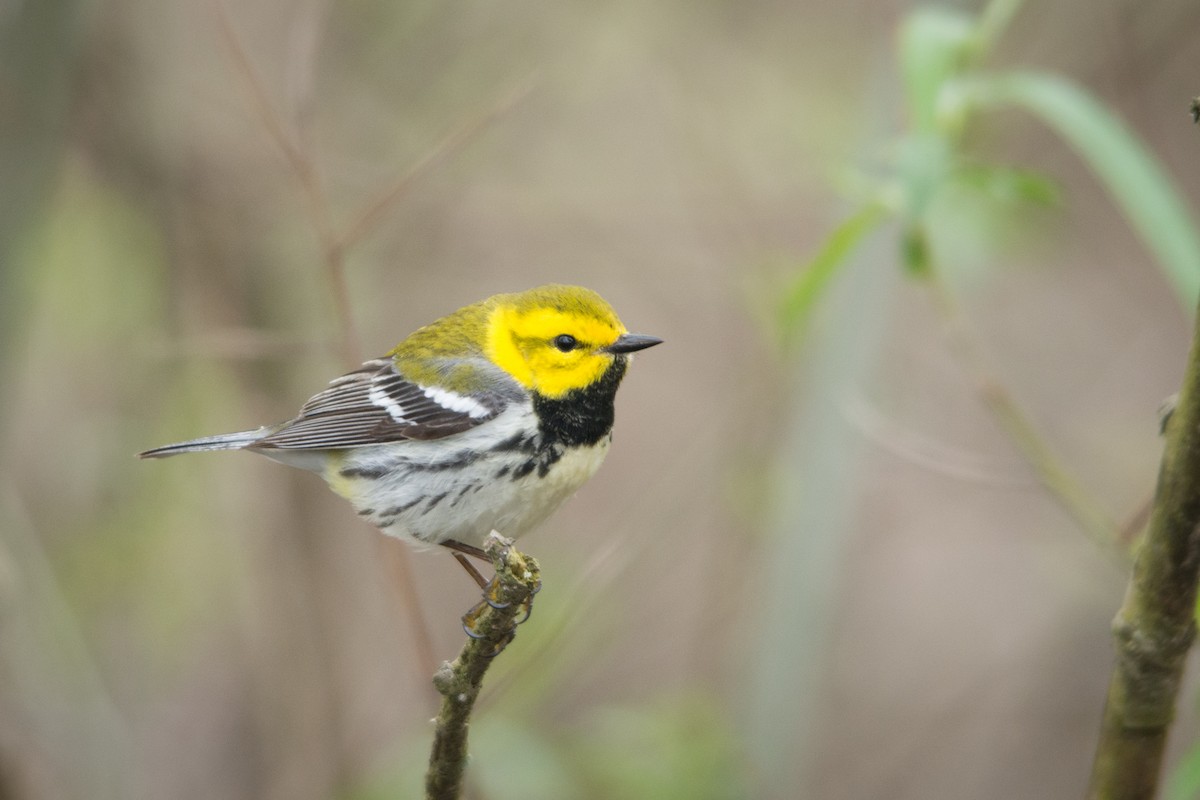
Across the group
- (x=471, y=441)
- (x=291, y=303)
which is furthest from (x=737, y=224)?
(x=471, y=441)

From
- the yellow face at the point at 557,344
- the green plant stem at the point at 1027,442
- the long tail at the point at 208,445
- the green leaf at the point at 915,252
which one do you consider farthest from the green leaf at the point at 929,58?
the long tail at the point at 208,445

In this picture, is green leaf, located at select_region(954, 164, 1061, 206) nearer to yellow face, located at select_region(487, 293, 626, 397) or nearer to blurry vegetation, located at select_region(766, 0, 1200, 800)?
blurry vegetation, located at select_region(766, 0, 1200, 800)

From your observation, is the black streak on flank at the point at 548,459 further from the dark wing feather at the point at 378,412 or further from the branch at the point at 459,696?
the branch at the point at 459,696

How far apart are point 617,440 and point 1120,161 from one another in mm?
5442

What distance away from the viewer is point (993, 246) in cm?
443

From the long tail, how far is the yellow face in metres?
0.83

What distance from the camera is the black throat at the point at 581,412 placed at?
3.18 metres

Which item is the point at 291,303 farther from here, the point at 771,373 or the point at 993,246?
the point at 993,246

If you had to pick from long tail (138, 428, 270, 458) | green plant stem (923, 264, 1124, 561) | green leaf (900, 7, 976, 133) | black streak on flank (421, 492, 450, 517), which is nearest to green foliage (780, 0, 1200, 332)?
green leaf (900, 7, 976, 133)

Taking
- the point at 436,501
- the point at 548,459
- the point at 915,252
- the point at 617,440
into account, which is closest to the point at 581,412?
the point at 548,459

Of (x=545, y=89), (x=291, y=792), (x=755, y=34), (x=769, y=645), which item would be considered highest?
(x=755, y=34)

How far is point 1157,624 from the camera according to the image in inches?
68.4

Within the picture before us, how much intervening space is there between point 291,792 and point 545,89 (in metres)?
3.63

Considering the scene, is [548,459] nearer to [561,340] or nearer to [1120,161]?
[561,340]
